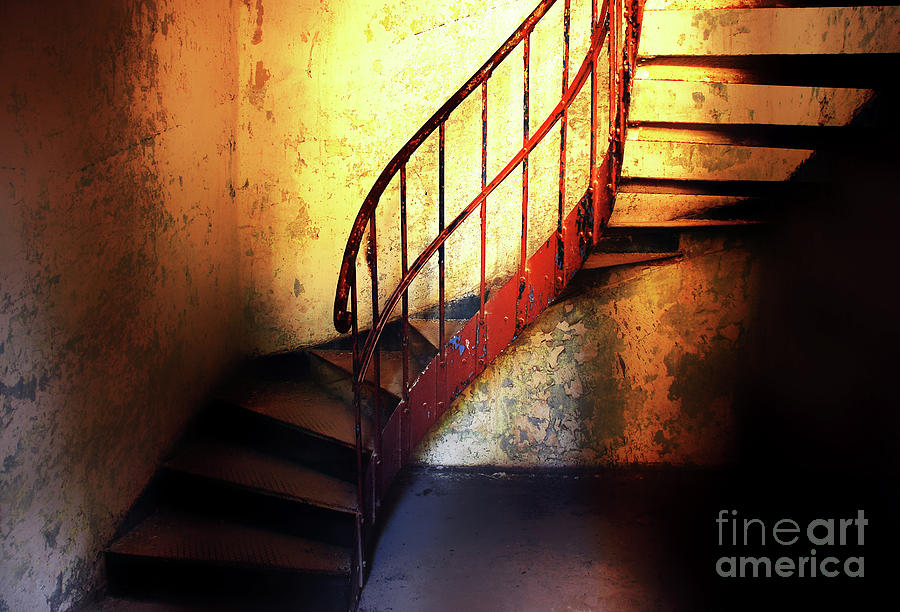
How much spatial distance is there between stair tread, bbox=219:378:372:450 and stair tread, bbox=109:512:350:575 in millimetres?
539

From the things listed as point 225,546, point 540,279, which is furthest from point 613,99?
point 225,546

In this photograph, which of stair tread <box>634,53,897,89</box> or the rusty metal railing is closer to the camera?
stair tread <box>634,53,897,89</box>

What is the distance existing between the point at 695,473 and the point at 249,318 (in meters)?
2.93

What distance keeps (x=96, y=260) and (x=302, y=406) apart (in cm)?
133

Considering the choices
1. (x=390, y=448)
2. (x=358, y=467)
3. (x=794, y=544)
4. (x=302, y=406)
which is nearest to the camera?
(x=358, y=467)

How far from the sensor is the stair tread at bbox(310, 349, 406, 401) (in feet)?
13.0

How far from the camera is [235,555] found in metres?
3.25

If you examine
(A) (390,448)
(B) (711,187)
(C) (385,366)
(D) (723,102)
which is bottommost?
(A) (390,448)

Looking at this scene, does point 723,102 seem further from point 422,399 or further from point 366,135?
point 422,399

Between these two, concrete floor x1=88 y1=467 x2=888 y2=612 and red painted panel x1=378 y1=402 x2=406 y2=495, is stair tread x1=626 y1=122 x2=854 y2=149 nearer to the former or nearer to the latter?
red painted panel x1=378 y1=402 x2=406 y2=495

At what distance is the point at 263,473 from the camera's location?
3.63 metres

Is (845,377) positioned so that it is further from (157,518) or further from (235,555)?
(157,518)

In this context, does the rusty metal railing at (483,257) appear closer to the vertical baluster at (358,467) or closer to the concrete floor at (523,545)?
the vertical baluster at (358,467)

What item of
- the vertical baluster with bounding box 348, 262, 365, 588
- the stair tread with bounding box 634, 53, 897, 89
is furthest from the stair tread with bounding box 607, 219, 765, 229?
the vertical baluster with bounding box 348, 262, 365, 588
